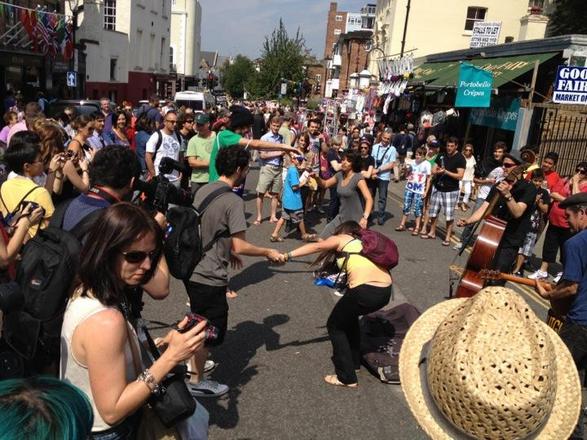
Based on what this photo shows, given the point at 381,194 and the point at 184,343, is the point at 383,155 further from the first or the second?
the point at 184,343

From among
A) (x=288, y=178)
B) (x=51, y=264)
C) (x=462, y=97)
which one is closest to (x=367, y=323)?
(x=51, y=264)

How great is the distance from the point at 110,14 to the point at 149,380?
3668cm

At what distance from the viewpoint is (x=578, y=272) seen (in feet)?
10.9

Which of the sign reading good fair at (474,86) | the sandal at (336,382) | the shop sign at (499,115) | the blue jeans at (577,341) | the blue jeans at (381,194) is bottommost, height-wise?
the sandal at (336,382)

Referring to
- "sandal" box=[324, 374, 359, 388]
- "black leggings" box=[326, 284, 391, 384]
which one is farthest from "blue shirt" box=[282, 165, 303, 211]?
"sandal" box=[324, 374, 359, 388]

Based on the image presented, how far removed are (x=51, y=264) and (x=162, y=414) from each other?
104 centimetres

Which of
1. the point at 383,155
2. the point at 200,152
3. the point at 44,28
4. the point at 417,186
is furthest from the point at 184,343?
the point at 44,28

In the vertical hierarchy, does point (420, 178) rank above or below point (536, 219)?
above

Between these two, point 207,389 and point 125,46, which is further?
point 125,46

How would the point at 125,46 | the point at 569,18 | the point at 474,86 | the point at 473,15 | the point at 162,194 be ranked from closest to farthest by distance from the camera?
the point at 162,194
the point at 474,86
the point at 569,18
the point at 473,15
the point at 125,46

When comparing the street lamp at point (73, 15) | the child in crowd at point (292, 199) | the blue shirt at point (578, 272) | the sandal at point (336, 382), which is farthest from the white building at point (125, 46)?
the blue shirt at point (578, 272)

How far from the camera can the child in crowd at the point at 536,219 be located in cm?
699

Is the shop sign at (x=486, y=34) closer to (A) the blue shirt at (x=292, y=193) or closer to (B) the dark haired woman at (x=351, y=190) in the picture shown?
(A) the blue shirt at (x=292, y=193)

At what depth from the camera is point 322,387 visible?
13.7 ft
